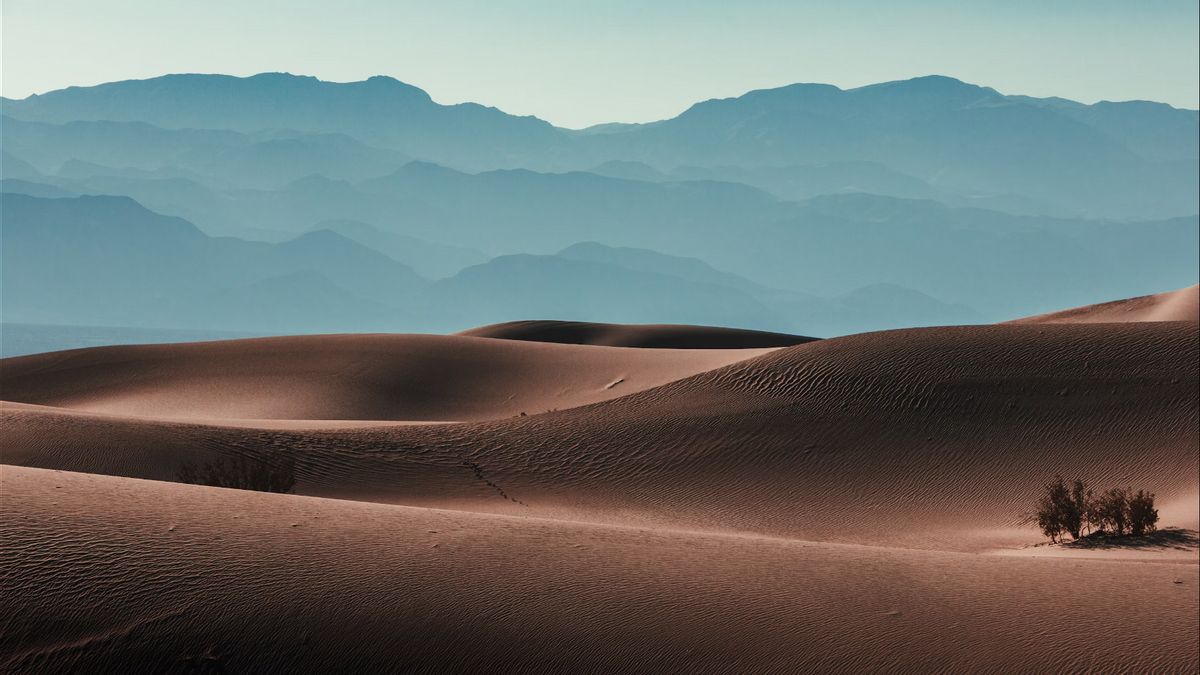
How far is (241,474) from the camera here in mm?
16734

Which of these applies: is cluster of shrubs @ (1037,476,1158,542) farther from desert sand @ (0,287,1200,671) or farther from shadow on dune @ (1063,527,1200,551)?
desert sand @ (0,287,1200,671)

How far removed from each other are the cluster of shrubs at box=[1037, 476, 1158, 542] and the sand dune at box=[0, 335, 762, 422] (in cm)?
1581

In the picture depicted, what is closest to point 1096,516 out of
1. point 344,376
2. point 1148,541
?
point 1148,541

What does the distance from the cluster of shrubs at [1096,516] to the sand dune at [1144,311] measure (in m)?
23.2

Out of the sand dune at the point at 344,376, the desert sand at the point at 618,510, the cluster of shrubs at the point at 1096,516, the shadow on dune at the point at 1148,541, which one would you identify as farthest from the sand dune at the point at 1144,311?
the shadow on dune at the point at 1148,541

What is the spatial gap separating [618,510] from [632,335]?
157ft

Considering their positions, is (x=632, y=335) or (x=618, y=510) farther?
(x=632, y=335)

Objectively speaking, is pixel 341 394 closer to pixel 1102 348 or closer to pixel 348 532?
pixel 1102 348

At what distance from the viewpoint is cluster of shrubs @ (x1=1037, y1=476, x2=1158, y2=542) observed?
1559 centimetres

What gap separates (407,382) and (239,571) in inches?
1154

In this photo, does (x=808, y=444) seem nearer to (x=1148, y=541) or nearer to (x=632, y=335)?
(x=1148, y=541)

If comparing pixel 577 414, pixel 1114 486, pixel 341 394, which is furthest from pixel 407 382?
pixel 1114 486

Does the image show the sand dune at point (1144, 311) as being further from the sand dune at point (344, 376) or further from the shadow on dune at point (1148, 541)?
the shadow on dune at point (1148, 541)

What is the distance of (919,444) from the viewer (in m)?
20.8
